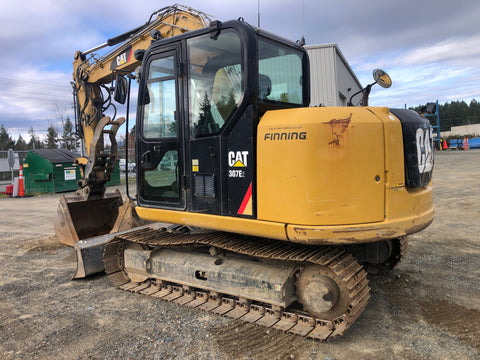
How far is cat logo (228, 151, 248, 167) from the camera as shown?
3.32m

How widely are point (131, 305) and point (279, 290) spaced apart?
173 centimetres

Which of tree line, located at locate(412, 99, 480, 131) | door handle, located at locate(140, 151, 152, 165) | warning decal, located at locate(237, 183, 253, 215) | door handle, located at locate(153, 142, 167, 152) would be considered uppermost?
tree line, located at locate(412, 99, 480, 131)

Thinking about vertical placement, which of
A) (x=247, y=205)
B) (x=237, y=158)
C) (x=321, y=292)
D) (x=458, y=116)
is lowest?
(x=321, y=292)

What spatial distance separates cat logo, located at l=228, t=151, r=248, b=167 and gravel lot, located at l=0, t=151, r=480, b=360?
153 centimetres

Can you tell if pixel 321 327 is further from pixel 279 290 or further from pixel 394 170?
pixel 394 170

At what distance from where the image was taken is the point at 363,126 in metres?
2.98

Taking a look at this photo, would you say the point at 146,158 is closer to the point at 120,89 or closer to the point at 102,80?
the point at 120,89

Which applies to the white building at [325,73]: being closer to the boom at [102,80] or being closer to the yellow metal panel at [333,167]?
the boom at [102,80]

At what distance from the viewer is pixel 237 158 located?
11.1 ft

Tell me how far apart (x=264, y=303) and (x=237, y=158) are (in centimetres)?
147

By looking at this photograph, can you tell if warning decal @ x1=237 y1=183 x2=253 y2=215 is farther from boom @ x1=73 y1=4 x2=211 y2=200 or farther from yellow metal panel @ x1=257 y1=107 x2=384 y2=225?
boom @ x1=73 y1=4 x2=211 y2=200

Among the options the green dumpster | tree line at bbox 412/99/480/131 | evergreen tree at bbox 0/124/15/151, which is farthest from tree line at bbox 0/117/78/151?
tree line at bbox 412/99/480/131

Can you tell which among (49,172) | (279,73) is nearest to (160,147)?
(279,73)

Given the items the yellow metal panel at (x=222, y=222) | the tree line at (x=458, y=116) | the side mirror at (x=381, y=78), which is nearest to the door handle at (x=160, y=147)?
the yellow metal panel at (x=222, y=222)
